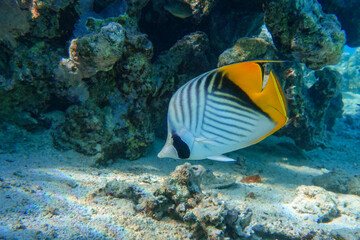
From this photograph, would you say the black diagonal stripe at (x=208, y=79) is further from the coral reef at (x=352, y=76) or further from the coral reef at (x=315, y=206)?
the coral reef at (x=352, y=76)

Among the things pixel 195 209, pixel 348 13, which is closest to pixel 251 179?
pixel 195 209

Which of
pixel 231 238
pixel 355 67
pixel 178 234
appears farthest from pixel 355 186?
pixel 355 67

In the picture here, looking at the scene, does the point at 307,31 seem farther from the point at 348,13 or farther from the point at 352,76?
the point at 352,76

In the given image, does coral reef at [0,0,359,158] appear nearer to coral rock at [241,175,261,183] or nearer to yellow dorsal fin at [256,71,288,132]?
coral rock at [241,175,261,183]

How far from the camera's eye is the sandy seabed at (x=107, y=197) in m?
1.82

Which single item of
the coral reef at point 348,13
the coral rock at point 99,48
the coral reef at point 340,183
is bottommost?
the coral reef at point 340,183

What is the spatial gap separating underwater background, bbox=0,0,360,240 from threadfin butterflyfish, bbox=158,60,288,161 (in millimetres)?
1174

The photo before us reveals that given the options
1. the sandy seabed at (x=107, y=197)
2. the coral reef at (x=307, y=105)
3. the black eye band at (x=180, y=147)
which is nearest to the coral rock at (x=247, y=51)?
the coral reef at (x=307, y=105)

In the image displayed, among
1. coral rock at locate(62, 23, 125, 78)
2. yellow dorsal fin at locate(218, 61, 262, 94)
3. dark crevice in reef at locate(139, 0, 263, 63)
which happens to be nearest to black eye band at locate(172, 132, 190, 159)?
yellow dorsal fin at locate(218, 61, 262, 94)

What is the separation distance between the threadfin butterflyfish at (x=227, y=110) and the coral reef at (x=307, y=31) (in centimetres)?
297

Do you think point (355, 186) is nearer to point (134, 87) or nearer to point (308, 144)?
point (308, 144)

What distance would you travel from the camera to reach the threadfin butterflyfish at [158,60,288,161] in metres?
1.06

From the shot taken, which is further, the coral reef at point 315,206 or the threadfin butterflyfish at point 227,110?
the coral reef at point 315,206

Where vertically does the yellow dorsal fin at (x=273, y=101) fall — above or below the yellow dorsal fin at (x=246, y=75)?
below
